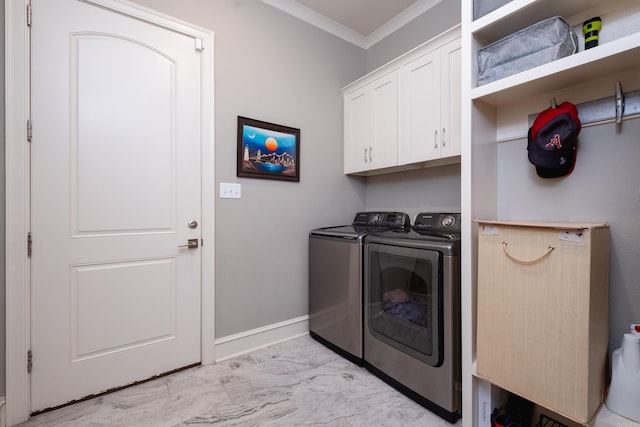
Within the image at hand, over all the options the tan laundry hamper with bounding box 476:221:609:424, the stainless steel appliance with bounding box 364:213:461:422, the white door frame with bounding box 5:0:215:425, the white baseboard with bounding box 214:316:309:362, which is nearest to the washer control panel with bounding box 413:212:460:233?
the stainless steel appliance with bounding box 364:213:461:422

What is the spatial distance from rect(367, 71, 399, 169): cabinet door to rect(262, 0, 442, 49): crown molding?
2.13ft

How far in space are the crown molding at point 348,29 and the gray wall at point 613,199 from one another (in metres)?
1.72

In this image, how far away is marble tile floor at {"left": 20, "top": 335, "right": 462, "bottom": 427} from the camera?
57.6 inches

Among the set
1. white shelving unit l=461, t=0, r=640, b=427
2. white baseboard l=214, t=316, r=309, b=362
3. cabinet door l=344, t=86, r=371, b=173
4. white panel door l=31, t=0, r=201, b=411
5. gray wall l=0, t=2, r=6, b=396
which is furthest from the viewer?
cabinet door l=344, t=86, r=371, b=173

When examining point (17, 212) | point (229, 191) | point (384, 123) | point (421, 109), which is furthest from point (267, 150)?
point (17, 212)

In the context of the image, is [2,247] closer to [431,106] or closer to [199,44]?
[199,44]

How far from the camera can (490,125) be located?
1464 millimetres

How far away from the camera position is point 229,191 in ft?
6.89

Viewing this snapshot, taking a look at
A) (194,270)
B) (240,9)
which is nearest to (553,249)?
(194,270)

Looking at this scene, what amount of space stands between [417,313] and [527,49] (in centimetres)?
137

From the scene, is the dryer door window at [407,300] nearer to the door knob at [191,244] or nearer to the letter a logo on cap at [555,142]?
the letter a logo on cap at [555,142]

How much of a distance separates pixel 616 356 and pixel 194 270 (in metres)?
2.19

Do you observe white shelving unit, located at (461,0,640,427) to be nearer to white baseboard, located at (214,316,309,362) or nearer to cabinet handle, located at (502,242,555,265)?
cabinet handle, located at (502,242,555,265)

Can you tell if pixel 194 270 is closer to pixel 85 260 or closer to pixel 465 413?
pixel 85 260
